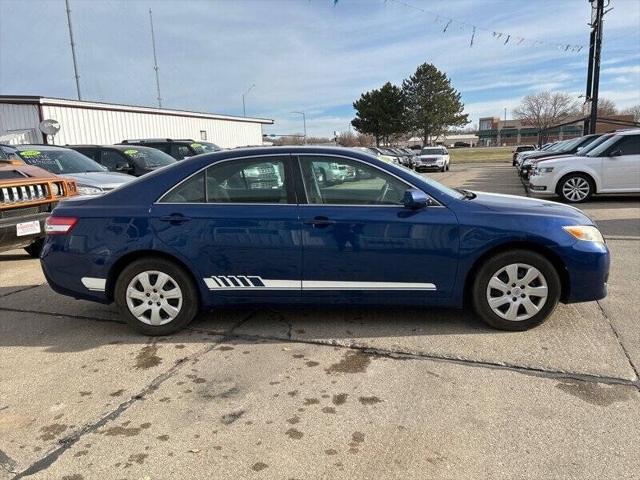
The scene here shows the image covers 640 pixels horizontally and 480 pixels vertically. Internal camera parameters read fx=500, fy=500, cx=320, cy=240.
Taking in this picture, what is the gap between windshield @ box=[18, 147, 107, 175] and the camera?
30.4 feet

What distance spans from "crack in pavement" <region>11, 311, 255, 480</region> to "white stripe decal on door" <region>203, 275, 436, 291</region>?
1.56 feet

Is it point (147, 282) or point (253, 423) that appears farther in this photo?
point (147, 282)

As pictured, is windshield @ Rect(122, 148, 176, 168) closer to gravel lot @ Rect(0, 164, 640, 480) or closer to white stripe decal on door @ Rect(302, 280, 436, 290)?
gravel lot @ Rect(0, 164, 640, 480)

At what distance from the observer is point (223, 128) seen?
34.8 metres

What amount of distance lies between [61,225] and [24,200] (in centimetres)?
286

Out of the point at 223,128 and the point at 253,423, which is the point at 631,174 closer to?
the point at 253,423

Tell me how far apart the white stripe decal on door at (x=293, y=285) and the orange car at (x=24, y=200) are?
3.59 metres

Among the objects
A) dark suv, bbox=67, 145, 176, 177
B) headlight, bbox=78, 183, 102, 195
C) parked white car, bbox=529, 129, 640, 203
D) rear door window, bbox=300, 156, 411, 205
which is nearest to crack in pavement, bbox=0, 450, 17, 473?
rear door window, bbox=300, 156, 411, 205

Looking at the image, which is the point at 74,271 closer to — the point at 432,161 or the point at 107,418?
the point at 107,418

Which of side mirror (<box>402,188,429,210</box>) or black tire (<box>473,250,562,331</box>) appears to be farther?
black tire (<box>473,250,562,331</box>)

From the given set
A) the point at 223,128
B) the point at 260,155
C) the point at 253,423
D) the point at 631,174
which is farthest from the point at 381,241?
the point at 223,128

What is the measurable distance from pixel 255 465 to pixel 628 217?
9990 millimetres

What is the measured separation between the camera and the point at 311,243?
4.06 metres

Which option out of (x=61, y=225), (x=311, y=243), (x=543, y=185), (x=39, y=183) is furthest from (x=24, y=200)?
(x=543, y=185)
